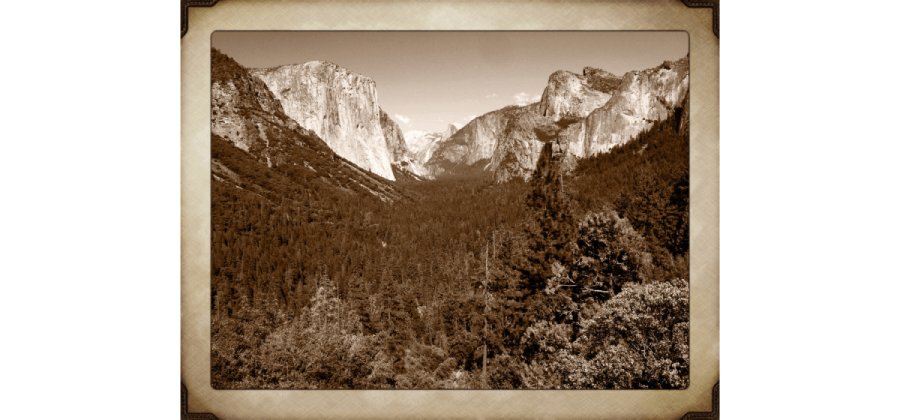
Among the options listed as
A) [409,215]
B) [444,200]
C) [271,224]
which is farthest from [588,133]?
[271,224]

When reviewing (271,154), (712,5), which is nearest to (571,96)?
(712,5)

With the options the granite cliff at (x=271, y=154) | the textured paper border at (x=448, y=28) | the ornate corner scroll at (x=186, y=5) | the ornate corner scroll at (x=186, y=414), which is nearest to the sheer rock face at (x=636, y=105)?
the textured paper border at (x=448, y=28)

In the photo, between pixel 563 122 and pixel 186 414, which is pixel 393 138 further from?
pixel 186 414

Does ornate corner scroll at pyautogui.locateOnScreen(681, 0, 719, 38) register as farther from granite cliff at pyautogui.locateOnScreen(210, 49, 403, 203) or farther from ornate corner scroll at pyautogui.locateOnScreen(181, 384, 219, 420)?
ornate corner scroll at pyautogui.locateOnScreen(181, 384, 219, 420)

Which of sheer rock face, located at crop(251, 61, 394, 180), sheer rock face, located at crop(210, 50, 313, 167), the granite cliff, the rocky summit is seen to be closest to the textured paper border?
sheer rock face, located at crop(210, 50, 313, 167)

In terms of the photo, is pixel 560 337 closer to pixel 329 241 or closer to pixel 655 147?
pixel 655 147

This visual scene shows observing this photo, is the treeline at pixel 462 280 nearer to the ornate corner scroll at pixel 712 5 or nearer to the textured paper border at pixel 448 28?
the textured paper border at pixel 448 28
